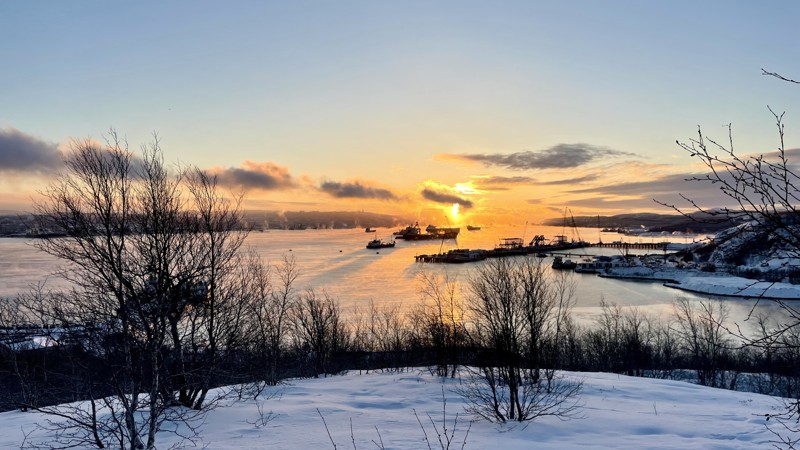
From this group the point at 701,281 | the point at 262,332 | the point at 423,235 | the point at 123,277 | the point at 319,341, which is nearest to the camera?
the point at 123,277

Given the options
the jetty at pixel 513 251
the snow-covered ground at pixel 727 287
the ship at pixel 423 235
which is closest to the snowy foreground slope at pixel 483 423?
the jetty at pixel 513 251

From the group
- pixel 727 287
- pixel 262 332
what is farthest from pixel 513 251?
pixel 262 332

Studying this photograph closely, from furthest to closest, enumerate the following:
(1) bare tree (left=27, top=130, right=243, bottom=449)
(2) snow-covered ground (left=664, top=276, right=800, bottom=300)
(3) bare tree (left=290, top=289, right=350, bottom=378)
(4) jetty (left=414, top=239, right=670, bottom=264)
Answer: (4) jetty (left=414, top=239, right=670, bottom=264) → (2) snow-covered ground (left=664, top=276, right=800, bottom=300) → (3) bare tree (left=290, top=289, right=350, bottom=378) → (1) bare tree (left=27, top=130, right=243, bottom=449)

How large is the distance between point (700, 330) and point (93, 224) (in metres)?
43.3

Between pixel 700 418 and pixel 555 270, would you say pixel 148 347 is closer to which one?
pixel 700 418

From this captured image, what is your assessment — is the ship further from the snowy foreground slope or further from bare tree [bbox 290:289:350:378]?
the snowy foreground slope

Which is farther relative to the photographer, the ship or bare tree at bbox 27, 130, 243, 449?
the ship

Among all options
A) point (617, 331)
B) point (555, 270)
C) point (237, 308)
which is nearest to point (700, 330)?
point (617, 331)

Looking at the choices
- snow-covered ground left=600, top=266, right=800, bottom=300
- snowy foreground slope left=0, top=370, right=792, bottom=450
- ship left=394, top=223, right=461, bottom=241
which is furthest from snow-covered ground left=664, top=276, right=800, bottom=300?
ship left=394, top=223, right=461, bottom=241

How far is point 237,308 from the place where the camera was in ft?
46.7

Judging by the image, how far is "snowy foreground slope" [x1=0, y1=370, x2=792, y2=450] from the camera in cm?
847

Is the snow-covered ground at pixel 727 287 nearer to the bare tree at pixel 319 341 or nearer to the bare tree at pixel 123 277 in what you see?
the bare tree at pixel 319 341

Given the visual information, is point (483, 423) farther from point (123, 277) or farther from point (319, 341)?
point (319, 341)

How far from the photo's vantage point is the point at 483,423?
1027 cm
